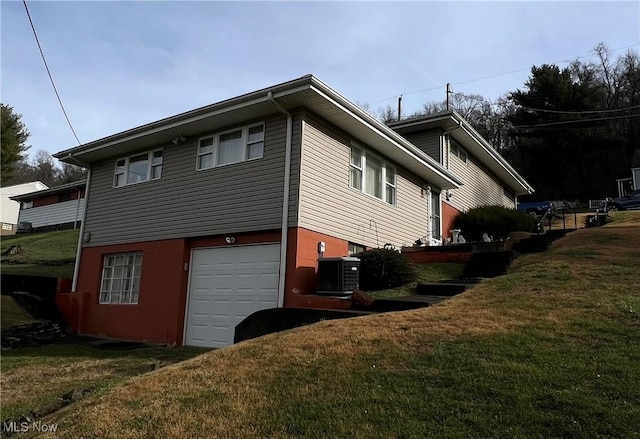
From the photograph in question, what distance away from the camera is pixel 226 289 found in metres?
11.0

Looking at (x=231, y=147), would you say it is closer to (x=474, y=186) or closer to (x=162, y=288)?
(x=162, y=288)

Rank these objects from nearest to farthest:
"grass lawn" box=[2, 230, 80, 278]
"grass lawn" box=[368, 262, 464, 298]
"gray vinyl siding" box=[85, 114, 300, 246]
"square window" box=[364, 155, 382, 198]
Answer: "grass lawn" box=[368, 262, 464, 298] → "gray vinyl siding" box=[85, 114, 300, 246] → "square window" box=[364, 155, 382, 198] → "grass lawn" box=[2, 230, 80, 278]

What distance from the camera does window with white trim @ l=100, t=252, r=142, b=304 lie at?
12.9 m

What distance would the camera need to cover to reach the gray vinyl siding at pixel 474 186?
60.1 ft

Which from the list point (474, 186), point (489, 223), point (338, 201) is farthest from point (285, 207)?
point (474, 186)

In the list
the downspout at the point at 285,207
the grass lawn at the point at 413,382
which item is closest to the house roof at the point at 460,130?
the downspout at the point at 285,207

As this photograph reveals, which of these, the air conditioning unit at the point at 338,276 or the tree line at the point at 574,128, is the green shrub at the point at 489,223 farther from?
the tree line at the point at 574,128

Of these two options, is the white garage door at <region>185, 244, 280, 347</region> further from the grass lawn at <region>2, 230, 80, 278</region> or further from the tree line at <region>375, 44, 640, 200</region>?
the tree line at <region>375, 44, 640, 200</region>

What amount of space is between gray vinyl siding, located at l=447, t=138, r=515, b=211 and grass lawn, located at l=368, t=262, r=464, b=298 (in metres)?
5.98

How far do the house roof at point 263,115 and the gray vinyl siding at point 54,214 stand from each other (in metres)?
18.6

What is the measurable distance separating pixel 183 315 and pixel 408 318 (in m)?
6.68

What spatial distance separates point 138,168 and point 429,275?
8.33 metres

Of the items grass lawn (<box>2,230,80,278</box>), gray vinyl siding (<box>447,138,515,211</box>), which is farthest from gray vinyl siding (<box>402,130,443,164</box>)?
grass lawn (<box>2,230,80,278</box>)

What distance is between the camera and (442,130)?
54.9ft
